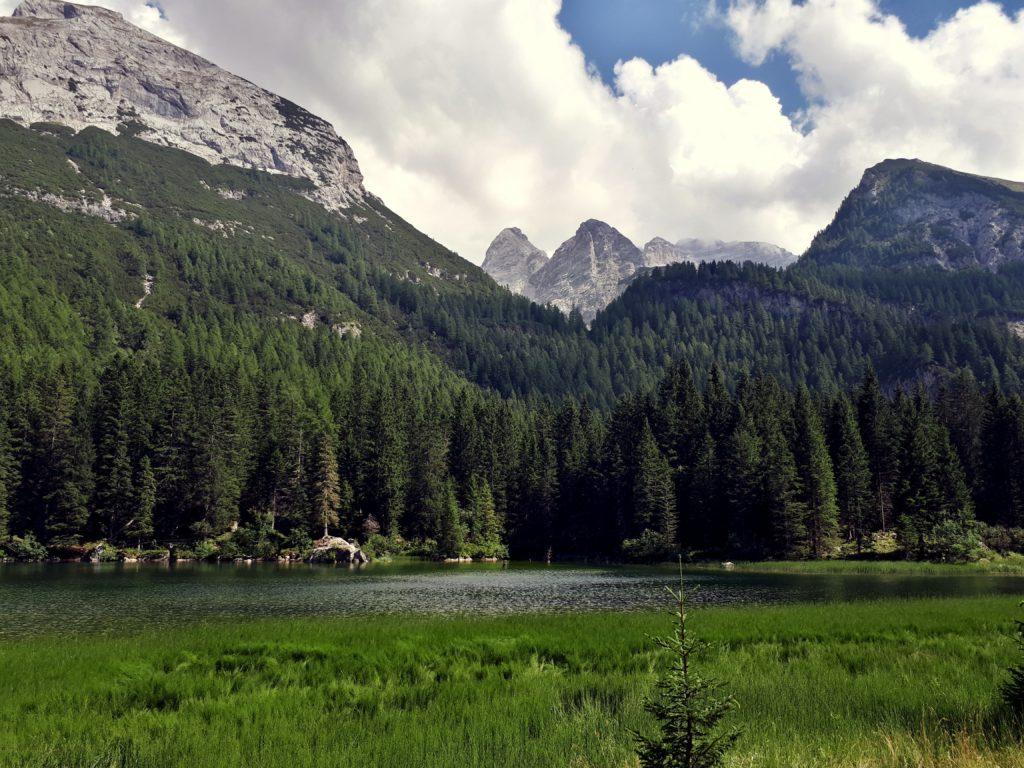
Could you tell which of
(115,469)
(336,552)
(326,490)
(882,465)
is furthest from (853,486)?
(115,469)

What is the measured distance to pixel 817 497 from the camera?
93938mm

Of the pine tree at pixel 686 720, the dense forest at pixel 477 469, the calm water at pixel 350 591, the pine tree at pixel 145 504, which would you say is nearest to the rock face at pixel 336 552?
the dense forest at pixel 477 469

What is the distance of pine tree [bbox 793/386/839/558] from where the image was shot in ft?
305

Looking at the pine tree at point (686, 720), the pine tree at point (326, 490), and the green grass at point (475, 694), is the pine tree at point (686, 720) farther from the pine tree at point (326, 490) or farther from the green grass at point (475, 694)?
the pine tree at point (326, 490)

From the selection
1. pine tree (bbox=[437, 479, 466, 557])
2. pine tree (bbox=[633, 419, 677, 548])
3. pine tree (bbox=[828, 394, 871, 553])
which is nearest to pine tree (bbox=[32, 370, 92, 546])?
pine tree (bbox=[437, 479, 466, 557])

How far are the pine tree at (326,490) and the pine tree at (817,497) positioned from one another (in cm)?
7419

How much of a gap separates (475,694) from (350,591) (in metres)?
40.6

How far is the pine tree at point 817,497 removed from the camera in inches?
3659

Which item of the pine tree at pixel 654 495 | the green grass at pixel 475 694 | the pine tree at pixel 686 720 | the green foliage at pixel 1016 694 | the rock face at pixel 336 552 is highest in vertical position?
the pine tree at pixel 654 495

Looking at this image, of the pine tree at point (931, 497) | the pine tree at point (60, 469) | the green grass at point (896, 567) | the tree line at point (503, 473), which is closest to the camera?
the green grass at point (896, 567)

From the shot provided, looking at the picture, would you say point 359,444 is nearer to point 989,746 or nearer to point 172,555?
point 172,555

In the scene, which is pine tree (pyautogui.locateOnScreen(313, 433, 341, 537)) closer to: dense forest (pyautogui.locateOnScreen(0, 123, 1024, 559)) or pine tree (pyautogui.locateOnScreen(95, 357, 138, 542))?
dense forest (pyautogui.locateOnScreen(0, 123, 1024, 559))

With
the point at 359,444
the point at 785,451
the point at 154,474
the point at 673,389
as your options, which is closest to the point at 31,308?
the point at 154,474

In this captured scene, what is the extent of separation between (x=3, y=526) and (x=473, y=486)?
72.1 meters
